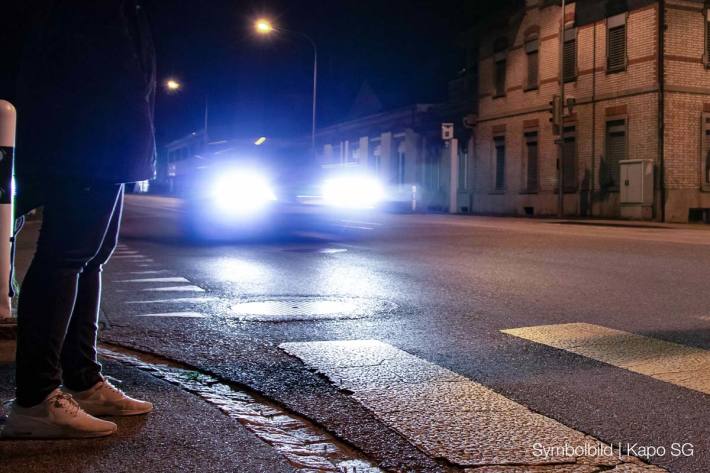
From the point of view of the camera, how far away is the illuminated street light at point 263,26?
43.9 metres

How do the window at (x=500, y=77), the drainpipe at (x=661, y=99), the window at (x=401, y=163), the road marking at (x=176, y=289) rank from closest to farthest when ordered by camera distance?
the road marking at (x=176, y=289) < the drainpipe at (x=661, y=99) < the window at (x=500, y=77) < the window at (x=401, y=163)

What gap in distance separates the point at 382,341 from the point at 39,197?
9.28 feet

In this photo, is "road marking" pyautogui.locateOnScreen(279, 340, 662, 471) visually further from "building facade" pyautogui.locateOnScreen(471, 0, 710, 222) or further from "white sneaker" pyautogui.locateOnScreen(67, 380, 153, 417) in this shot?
"building facade" pyautogui.locateOnScreen(471, 0, 710, 222)

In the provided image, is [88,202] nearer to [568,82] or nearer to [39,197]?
[39,197]

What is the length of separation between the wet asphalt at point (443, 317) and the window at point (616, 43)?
62.2 feet

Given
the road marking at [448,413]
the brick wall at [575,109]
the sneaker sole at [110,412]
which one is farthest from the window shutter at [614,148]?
the sneaker sole at [110,412]

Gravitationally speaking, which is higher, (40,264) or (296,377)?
(40,264)

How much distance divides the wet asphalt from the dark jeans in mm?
1118

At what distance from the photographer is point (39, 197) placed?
347 cm

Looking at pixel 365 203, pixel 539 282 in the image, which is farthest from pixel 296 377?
pixel 365 203

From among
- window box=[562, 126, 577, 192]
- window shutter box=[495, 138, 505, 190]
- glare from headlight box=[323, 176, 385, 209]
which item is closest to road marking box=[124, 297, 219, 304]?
window box=[562, 126, 577, 192]

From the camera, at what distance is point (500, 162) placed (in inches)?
1572

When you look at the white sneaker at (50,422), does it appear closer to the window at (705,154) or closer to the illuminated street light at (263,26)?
the window at (705,154)

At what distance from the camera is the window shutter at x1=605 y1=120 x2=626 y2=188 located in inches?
1268
